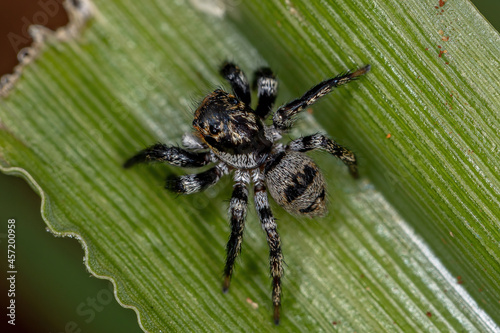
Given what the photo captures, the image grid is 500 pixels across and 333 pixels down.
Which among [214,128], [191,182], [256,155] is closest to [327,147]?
[256,155]

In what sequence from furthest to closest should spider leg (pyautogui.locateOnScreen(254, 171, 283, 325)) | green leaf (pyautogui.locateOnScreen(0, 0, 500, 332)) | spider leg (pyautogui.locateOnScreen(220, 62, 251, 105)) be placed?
spider leg (pyautogui.locateOnScreen(220, 62, 251, 105))
spider leg (pyautogui.locateOnScreen(254, 171, 283, 325))
green leaf (pyautogui.locateOnScreen(0, 0, 500, 332))

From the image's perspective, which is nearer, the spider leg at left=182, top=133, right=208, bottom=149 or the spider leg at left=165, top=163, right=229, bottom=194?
the spider leg at left=165, top=163, right=229, bottom=194

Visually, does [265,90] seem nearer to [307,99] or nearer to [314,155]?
[307,99]

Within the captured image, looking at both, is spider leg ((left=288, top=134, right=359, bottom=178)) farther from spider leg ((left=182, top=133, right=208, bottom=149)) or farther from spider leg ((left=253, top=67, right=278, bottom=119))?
spider leg ((left=182, top=133, right=208, bottom=149))

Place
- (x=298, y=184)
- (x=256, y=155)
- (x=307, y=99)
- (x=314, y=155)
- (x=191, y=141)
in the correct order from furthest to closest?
(x=314, y=155)
(x=191, y=141)
(x=256, y=155)
(x=307, y=99)
(x=298, y=184)

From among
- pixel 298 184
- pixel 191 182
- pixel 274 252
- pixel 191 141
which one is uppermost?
pixel 191 141

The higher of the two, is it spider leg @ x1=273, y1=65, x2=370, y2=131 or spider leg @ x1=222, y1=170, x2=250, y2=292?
spider leg @ x1=273, y1=65, x2=370, y2=131

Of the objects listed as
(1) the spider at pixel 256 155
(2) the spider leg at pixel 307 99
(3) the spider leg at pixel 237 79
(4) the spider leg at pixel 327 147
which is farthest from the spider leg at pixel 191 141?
(4) the spider leg at pixel 327 147

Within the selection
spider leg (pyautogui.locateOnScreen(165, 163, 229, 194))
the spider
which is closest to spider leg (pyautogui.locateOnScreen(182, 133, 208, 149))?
the spider
